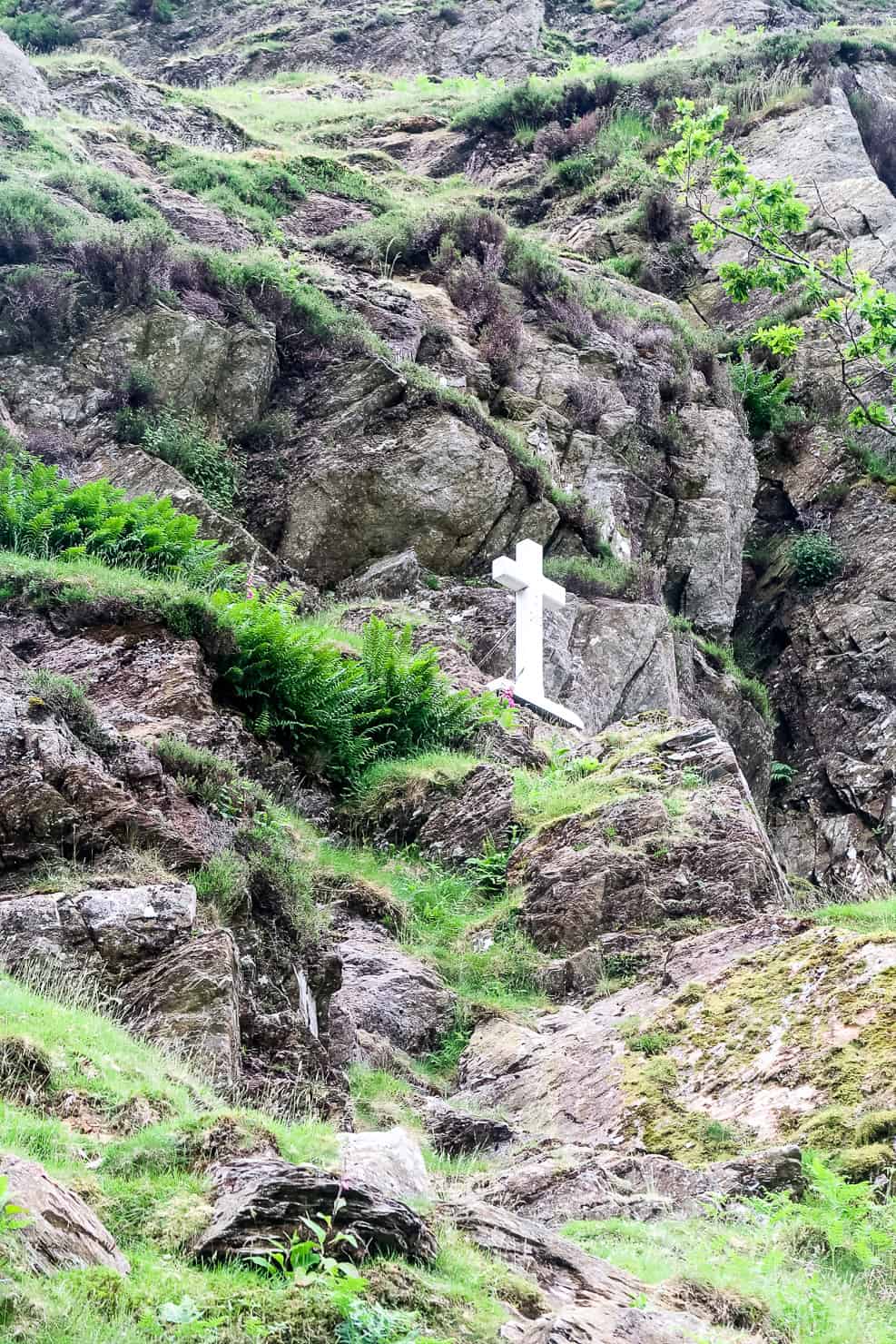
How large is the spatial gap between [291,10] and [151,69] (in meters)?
5.64

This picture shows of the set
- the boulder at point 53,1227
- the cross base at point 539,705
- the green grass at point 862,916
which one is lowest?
the cross base at point 539,705

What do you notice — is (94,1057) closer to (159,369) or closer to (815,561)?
(159,369)

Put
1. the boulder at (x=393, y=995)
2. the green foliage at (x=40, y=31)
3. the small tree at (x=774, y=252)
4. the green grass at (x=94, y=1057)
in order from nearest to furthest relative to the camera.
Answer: the green grass at (x=94, y=1057)
the boulder at (x=393, y=995)
the small tree at (x=774, y=252)
the green foliage at (x=40, y=31)

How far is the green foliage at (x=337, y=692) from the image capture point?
991cm

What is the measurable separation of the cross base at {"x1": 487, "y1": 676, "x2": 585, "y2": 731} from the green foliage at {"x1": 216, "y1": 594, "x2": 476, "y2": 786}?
95cm

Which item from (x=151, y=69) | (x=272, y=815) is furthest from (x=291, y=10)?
(x=272, y=815)

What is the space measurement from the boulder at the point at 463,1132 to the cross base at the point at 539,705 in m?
6.29

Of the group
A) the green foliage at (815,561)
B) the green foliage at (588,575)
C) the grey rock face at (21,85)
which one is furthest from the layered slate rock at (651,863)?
the grey rock face at (21,85)

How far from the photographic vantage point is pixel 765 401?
20656 millimetres

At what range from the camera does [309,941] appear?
7414mm

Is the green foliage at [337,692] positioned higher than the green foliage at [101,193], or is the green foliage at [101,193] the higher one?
the green foliage at [101,193]

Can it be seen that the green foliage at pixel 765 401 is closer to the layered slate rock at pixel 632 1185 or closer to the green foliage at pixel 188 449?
the green foliage at pixel 188 449

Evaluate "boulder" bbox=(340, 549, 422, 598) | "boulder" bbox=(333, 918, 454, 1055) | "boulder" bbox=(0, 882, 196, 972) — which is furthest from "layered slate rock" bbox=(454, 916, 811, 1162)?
"boulder" bbox=(340, 549, 422, 598)

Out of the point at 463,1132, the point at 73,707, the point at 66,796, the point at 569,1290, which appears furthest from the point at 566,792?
the point at 569,1290
